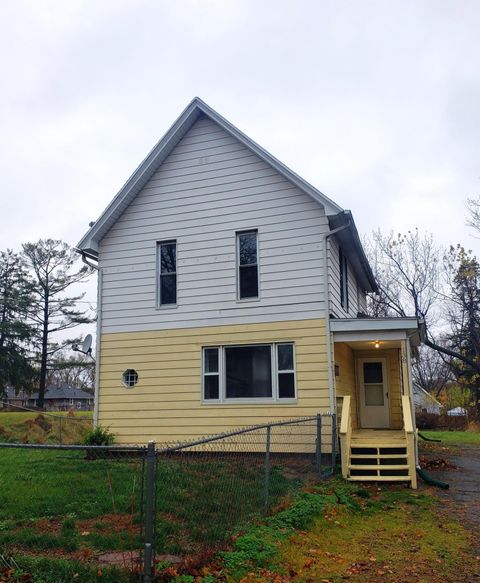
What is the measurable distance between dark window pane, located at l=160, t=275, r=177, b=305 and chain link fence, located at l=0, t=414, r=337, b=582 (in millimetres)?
4358

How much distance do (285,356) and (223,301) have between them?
1.95m

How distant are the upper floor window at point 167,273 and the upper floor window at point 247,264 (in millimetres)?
1694

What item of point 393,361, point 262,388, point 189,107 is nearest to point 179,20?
point 189,107

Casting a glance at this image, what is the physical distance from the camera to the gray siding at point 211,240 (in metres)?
11.7

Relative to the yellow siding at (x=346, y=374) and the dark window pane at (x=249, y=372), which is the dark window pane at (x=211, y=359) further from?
the yellow siding at (x=346, y=374)

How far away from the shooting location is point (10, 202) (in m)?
48.6

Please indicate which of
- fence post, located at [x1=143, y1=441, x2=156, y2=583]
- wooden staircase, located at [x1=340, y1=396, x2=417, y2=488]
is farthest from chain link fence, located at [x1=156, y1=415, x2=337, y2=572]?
wooden staircase, located at [x1=340, y1=396, x2=417, y2=488]

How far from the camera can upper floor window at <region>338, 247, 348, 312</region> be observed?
13328mm

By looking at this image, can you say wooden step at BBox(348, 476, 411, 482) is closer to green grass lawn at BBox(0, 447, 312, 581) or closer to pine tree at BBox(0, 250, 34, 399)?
green grass lawn at BBox(0, 447, 312, 581)

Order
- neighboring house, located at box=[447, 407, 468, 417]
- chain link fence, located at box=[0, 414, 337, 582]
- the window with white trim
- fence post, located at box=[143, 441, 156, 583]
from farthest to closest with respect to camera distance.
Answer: neighboring house, located at box=[447, 407, 468, 417] → the window with white trim → chain link fence, located at box=[0, 414, 337, 582] → fence post, located at box=[143, 441, 156, 583]

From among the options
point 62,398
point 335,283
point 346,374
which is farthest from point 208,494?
point 62,398

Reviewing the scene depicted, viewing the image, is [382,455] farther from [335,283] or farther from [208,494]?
[208,494]

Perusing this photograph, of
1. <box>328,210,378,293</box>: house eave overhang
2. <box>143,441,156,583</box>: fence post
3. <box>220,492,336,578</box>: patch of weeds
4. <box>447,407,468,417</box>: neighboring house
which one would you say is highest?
<box>328,210,378,293</box>: house eave overhang

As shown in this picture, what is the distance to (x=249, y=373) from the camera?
Answer: 11.7 meters
